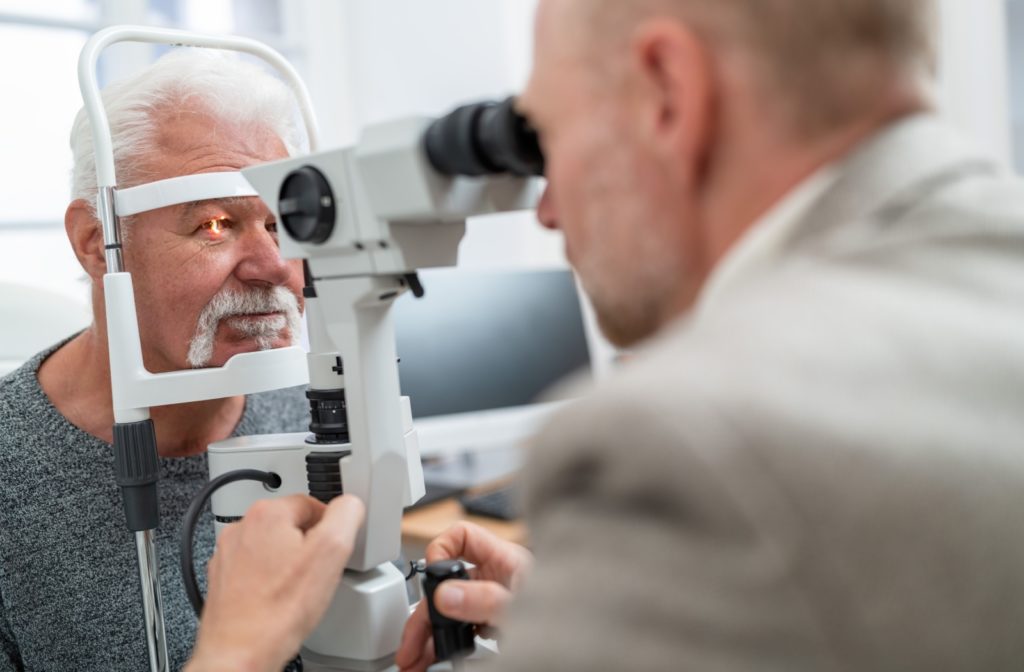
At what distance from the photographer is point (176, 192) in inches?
37.1

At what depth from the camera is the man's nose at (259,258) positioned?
105 centimetres

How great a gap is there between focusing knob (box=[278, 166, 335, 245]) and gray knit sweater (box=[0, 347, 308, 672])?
0.55 meters

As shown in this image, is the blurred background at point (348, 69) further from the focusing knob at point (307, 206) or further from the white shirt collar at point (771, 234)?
the white shirt collar at point (771, 234)

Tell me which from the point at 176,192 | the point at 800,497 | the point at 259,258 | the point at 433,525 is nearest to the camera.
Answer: the point at 800,497

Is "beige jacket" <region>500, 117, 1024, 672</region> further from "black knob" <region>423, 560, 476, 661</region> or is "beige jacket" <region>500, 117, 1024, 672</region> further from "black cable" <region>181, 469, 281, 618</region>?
"black cable" <region>181, 469, 281, 618</region>

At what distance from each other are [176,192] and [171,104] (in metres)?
0.20

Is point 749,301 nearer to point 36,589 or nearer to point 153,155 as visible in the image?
point 153,155

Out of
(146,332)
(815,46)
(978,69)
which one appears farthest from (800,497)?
(978,69)

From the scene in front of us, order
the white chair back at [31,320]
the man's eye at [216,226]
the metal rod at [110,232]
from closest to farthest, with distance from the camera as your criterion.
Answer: the metal rod at [110,232], the man's eye at [216,226], the white chair back at [31,320]

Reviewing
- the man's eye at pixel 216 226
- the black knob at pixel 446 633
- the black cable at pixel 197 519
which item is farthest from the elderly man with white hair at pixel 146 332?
the black knob at pixel 446 633

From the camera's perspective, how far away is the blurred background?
210cm

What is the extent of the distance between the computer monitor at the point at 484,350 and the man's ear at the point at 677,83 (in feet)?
4.30

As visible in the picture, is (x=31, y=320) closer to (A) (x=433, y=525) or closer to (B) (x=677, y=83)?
(A) (x=433, y=525)

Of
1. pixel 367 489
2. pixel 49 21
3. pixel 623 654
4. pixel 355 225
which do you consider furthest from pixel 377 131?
pixel 49 21
